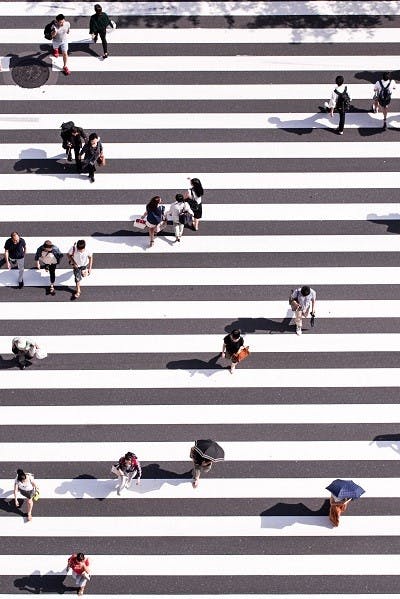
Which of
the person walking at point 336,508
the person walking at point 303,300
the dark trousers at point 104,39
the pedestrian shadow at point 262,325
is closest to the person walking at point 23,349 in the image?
the pedestrian shadow at point 262,325

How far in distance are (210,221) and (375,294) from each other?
4.21 meters

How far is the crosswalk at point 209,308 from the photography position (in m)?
18.1

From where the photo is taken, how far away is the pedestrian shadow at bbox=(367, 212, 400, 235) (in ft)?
69.5

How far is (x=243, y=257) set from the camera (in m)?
20.8

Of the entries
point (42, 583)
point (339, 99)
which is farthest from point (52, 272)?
point (339, 99)

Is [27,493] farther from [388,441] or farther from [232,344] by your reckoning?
[388,441]

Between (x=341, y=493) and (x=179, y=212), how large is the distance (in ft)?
23.4

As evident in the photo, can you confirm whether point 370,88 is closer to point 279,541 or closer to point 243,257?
point 243,257

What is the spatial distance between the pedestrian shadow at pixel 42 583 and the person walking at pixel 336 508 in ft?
17.6

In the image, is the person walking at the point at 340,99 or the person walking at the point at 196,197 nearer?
the person walking at the point at 196,197

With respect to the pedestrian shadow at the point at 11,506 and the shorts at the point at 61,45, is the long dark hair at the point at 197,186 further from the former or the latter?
the pedestrian shadow at the point at 11,506

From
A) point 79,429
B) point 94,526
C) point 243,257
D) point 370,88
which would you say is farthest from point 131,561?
point 370,88

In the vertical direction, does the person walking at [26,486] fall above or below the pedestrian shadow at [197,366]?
below

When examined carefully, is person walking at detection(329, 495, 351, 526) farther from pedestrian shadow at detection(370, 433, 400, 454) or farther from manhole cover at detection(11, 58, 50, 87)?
manhole cover at detection(11, 58, 50, 87)
